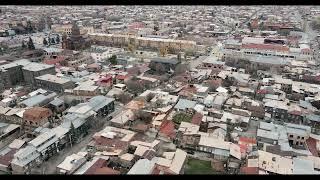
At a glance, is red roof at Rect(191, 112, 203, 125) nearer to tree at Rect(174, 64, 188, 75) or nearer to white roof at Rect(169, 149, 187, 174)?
white roof at Rect(169, 149, 187, 174)

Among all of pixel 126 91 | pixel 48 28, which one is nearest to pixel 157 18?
pixel 48 28

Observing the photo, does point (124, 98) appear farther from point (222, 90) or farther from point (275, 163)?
point (275, 163)

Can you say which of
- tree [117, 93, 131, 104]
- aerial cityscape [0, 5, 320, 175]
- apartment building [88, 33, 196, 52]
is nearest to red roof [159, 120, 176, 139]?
aerial cityscape [0, 5, 320, 175]

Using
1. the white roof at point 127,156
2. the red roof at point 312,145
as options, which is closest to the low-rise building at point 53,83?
the white roof at point 127,156

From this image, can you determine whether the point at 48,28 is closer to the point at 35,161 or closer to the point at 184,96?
the point at 184,96

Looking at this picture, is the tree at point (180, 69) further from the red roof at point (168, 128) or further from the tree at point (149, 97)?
the red roof at point (168, 128)
